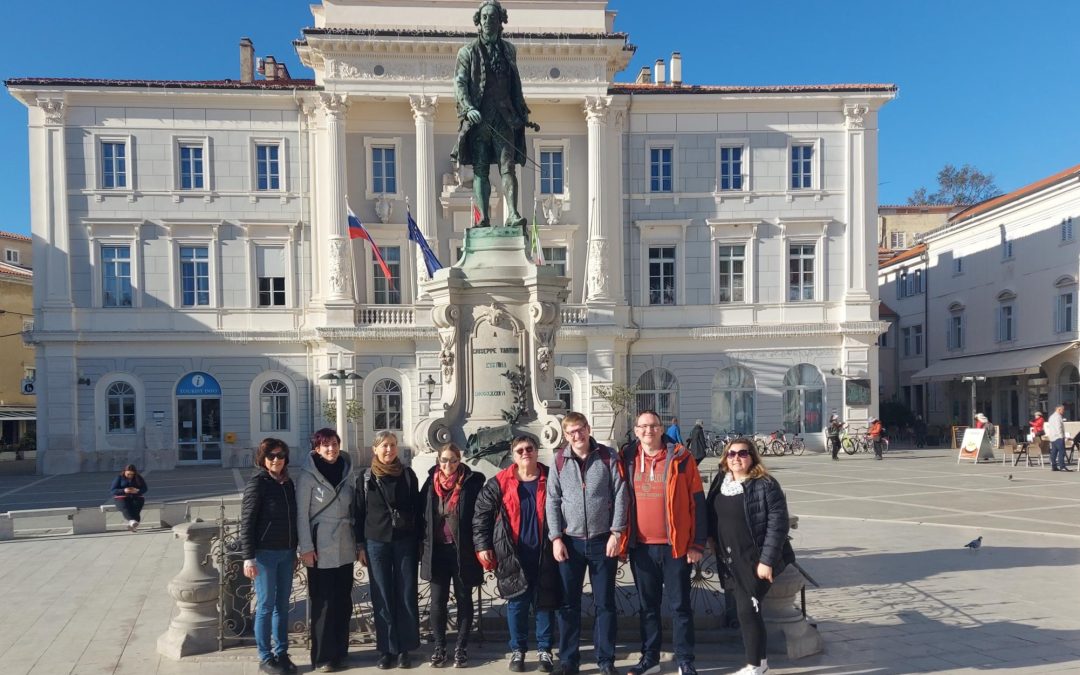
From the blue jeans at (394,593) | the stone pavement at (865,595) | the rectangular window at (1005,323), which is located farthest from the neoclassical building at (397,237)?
the blue jeans at (394,593)

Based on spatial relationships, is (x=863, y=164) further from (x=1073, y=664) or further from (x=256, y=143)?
(x=1073, y=664)

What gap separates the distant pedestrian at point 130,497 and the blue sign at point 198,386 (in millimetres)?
15406

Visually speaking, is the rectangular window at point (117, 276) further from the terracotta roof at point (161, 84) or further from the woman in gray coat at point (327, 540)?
the woman in gray coat at point (327, 540)

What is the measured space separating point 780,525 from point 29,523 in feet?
48.5

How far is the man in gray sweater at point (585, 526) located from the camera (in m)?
6.32

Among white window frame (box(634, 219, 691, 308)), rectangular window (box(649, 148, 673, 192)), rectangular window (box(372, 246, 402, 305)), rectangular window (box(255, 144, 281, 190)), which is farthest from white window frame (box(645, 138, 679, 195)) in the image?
rectangular window (box(255, 144, 281, 190))

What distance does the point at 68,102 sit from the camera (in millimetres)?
29656

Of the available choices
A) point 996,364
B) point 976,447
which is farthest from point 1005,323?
point 976,447

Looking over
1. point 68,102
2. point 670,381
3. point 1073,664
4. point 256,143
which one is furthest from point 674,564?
point 68,102

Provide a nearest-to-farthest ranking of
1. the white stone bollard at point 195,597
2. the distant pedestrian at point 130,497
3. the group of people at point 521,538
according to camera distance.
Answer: the group of people at point 521,538 < the white stone bollard at point 195,597 < the distant pedestrian at point 130,497

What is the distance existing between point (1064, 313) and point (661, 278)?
609 inches

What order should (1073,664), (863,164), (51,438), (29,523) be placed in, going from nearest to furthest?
1. (1073,664)
2. (29,523)
3. (51,438)
4. (863,164)

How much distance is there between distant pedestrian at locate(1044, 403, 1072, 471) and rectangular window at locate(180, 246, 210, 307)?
27178 mm

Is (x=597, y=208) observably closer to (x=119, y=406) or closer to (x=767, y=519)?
(x=119, y=406)
